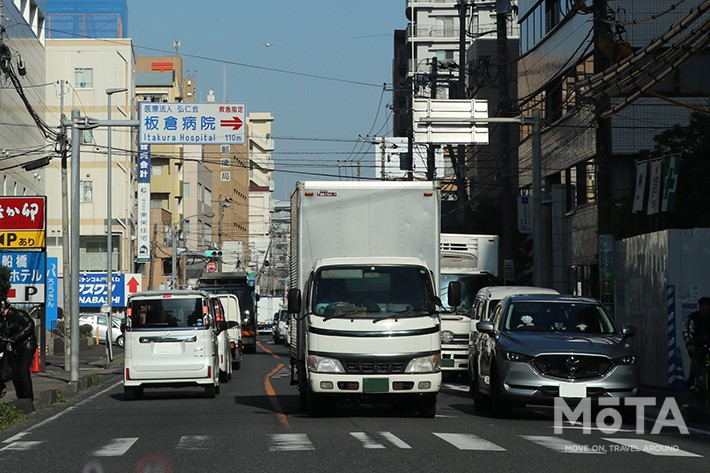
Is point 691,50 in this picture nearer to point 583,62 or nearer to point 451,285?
point 451,285

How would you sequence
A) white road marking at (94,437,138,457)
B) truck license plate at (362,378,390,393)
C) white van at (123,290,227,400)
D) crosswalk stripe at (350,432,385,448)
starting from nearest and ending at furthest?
white road marking at (94,437,138,457)
crosswalk stripe at (350,432,385,448)
truck license plate at (362,378,390,393)
white van at (123,290,227,400)

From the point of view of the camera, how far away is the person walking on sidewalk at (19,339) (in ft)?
73.5

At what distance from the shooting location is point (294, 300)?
63.6 ft

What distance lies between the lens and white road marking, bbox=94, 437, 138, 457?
556 inches

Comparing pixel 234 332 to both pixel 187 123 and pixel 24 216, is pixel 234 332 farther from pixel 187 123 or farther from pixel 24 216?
pixel 187 123

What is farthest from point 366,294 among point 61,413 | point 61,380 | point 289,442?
point 61,380

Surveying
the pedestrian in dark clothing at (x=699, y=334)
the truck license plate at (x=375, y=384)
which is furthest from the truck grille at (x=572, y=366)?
the pedestrian in dark clothing at (x=699, y=334)

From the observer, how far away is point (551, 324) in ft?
64.1

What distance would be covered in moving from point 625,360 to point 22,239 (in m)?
23.8

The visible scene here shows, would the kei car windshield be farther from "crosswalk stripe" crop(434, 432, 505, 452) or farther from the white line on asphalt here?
the white line on asphalt

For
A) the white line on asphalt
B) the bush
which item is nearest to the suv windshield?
the white line on asphalt

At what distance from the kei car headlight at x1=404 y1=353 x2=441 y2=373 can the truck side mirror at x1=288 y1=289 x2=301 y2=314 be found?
2.19 meters

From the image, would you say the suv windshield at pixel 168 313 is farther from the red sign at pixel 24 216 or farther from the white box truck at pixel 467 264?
the red sign at pixel 24 216

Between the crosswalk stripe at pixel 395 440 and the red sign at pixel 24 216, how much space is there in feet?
76.5
